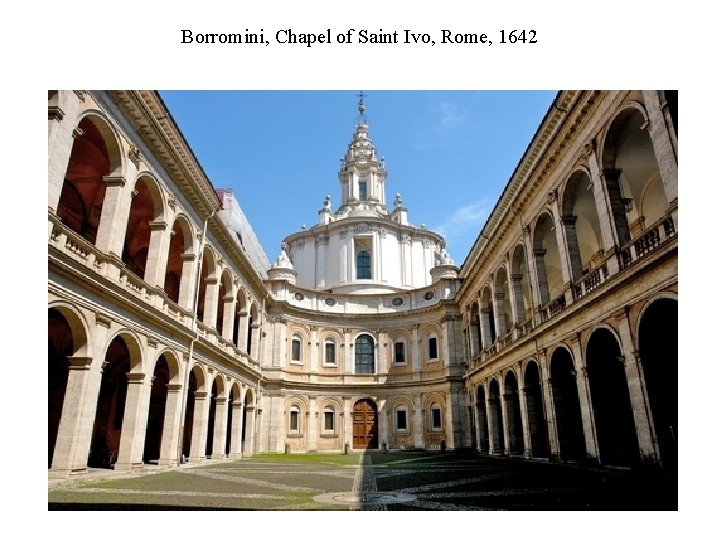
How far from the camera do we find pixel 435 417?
3706 cm

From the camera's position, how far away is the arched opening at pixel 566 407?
61.9ft

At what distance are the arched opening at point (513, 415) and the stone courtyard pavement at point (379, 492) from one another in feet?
31.3

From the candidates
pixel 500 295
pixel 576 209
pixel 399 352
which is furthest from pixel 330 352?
pixel 576 209

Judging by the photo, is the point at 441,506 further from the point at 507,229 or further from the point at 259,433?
the point at 259,433

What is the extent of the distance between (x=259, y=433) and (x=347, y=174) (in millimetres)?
29811

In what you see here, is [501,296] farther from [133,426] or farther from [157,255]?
[133,426]

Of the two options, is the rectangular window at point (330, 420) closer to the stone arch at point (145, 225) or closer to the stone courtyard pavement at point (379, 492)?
the stone arch at point (145, 225)

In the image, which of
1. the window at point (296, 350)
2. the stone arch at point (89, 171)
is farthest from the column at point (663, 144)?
the window at point (296, 350)

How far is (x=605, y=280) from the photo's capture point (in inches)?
580

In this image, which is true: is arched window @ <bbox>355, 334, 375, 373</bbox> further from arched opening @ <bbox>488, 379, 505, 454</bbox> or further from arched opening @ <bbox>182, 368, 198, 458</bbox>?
arched opening @ <bbox>182, 368, 198, 458</bbox>

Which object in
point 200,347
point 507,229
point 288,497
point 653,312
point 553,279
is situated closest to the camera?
point 288,497

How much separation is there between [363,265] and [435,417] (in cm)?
1533

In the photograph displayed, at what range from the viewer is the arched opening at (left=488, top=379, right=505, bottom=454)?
1070 inches

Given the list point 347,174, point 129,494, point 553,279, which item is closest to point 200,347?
point 129,494
